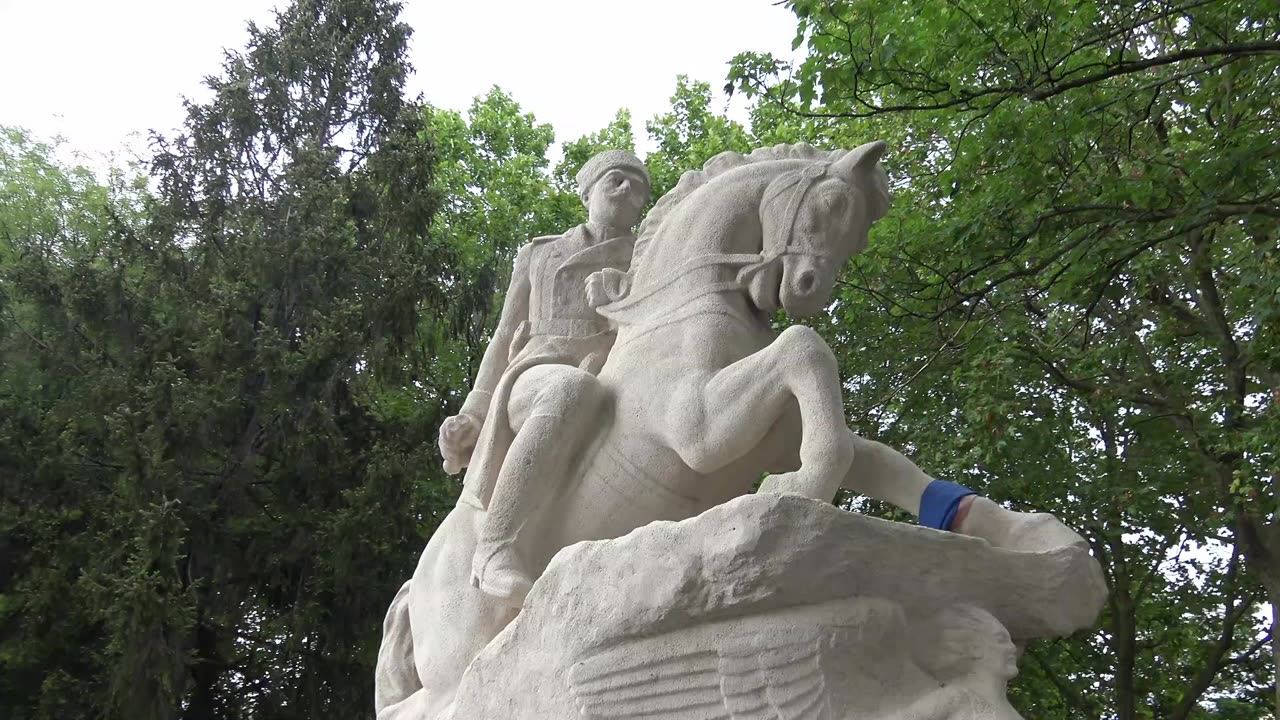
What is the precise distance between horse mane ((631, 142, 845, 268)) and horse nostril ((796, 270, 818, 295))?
18.9 inches

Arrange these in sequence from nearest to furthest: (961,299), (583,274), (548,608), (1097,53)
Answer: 1. (548,608)
2. (583,274)
3. (961,299)
4. (1097,53)

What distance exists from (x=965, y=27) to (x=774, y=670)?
4906 millimetres

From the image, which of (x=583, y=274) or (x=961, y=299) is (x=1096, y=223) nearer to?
(x=961, y=299)

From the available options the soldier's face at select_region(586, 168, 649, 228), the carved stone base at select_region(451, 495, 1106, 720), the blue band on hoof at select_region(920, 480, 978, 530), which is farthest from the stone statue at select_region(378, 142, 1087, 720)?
the soldier's face at select_region(586, 168, 649, 228)

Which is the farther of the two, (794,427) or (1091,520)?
(1091,520)

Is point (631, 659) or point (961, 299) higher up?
point (961, 299)

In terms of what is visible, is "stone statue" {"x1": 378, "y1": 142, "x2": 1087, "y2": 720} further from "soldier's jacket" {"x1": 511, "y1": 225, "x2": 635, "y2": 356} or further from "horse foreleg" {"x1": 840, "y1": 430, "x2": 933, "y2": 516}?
"soldier's jacket" {"x1": 511, "y1": 225, "x2": 635, "y2": 356}

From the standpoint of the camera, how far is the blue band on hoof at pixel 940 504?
10.7ft

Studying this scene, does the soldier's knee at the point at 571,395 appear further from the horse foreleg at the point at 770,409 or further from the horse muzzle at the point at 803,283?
the horse muzzle at the point at 803,283

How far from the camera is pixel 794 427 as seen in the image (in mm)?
3324

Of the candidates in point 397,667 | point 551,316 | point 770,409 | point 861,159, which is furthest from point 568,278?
point 397,667

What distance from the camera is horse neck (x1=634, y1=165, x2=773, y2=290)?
3643 mm

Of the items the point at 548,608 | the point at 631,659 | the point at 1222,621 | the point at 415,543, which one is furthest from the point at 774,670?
the point at 415,543

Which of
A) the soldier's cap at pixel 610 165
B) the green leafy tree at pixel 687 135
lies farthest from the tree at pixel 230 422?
the soldier's cap at pixel 610 165
